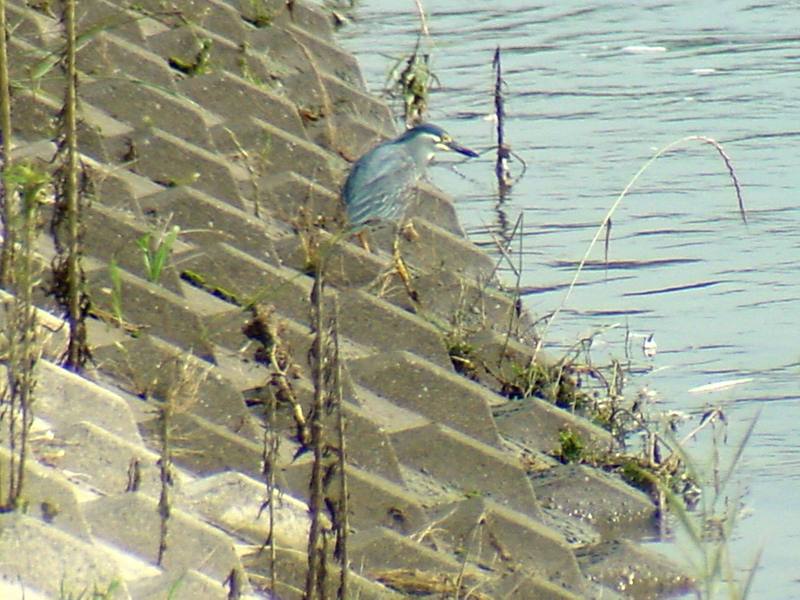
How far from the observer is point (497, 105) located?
940cm

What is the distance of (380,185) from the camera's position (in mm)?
7352

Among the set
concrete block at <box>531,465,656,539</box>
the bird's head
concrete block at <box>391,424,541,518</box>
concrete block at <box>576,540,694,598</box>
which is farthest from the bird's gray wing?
concrete block at <box>576,540,694,598</box>

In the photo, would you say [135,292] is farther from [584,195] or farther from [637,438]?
[584,195]

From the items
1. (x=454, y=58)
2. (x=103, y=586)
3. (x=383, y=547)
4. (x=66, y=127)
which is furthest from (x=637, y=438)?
(x=454, y=58)

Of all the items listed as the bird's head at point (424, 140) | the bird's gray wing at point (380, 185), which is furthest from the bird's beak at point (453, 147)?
the bird's gray wing at point (380, 185)

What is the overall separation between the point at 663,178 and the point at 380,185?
2.37 meters

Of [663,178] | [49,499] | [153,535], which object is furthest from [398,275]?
[49,499]

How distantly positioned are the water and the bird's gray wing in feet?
2.28

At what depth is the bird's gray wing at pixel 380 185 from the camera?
725 centimetres

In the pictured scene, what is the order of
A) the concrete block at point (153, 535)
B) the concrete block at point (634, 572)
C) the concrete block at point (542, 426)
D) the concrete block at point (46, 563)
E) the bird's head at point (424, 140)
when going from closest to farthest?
the concrete block at point (46, 563) < the concrete block at point (153, 535) < the concrete block at point (634, 572) < the concrete block at point (542, 426) < the bird's head at point (424, 140)

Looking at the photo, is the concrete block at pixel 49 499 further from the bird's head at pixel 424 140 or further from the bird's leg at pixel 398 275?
the bird's head at pixel 424 140

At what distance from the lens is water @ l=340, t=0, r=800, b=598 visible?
6.78m

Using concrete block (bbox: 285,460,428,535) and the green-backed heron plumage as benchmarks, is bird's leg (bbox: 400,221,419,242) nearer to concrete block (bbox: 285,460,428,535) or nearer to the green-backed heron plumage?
the green-backed heron plumage

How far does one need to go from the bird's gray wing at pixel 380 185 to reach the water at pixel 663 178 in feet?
2.28
